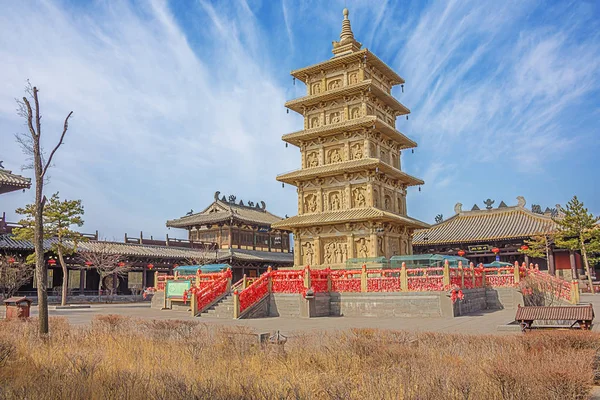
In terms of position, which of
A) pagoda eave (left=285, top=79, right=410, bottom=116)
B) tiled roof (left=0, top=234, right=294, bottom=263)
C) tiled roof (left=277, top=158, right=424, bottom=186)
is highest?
pagoda eave (left=285, top=79, right=410, bottom=116)

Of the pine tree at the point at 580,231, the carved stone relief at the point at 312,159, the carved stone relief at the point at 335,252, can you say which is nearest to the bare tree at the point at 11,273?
the carved stone relief at the point at 312,159

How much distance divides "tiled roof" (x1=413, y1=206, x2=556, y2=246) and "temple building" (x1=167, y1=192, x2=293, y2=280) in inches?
599

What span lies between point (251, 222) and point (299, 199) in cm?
2166

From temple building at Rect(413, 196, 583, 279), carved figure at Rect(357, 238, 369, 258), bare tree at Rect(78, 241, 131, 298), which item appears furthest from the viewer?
temple building at Rect(413, 196, 583, 279)

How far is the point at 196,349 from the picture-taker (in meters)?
9.76

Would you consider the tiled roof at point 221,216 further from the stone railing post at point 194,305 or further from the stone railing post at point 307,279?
the stone railing post at point 307,279

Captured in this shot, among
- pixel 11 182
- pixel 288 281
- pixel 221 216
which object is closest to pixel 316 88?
pixel 288 281

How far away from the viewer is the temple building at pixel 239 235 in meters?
51.5

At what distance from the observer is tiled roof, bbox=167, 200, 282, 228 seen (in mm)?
52375

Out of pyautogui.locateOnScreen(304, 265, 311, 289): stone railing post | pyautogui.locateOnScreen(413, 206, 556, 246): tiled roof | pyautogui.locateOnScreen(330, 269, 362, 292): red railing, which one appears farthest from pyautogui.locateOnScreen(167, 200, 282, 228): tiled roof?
pyautogui.locateOnScreen(304, 265, 311, 289): stone railing post

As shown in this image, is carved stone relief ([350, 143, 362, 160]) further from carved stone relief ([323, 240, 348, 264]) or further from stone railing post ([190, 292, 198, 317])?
stone railing post ([190, 292, 198, 317])

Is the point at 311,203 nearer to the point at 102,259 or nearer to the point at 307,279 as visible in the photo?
the point at 307,279

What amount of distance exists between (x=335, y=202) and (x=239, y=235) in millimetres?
23942

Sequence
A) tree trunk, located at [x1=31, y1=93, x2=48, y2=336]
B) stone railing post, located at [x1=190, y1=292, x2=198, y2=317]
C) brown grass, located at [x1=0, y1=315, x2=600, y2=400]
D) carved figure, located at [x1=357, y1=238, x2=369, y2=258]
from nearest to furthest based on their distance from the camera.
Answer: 1. brown grass, located at [x1=0, y1=315, x2=600, y2=400]
2. tree trunk, located at [x1=31, y1=93, x2=48, y2=336]
3. stone railing post, located at [x1=190, y1=292, x2=198, y2=317]
4. carved figure, located at [x1=357, y1=238, x2=369, y2=258]
